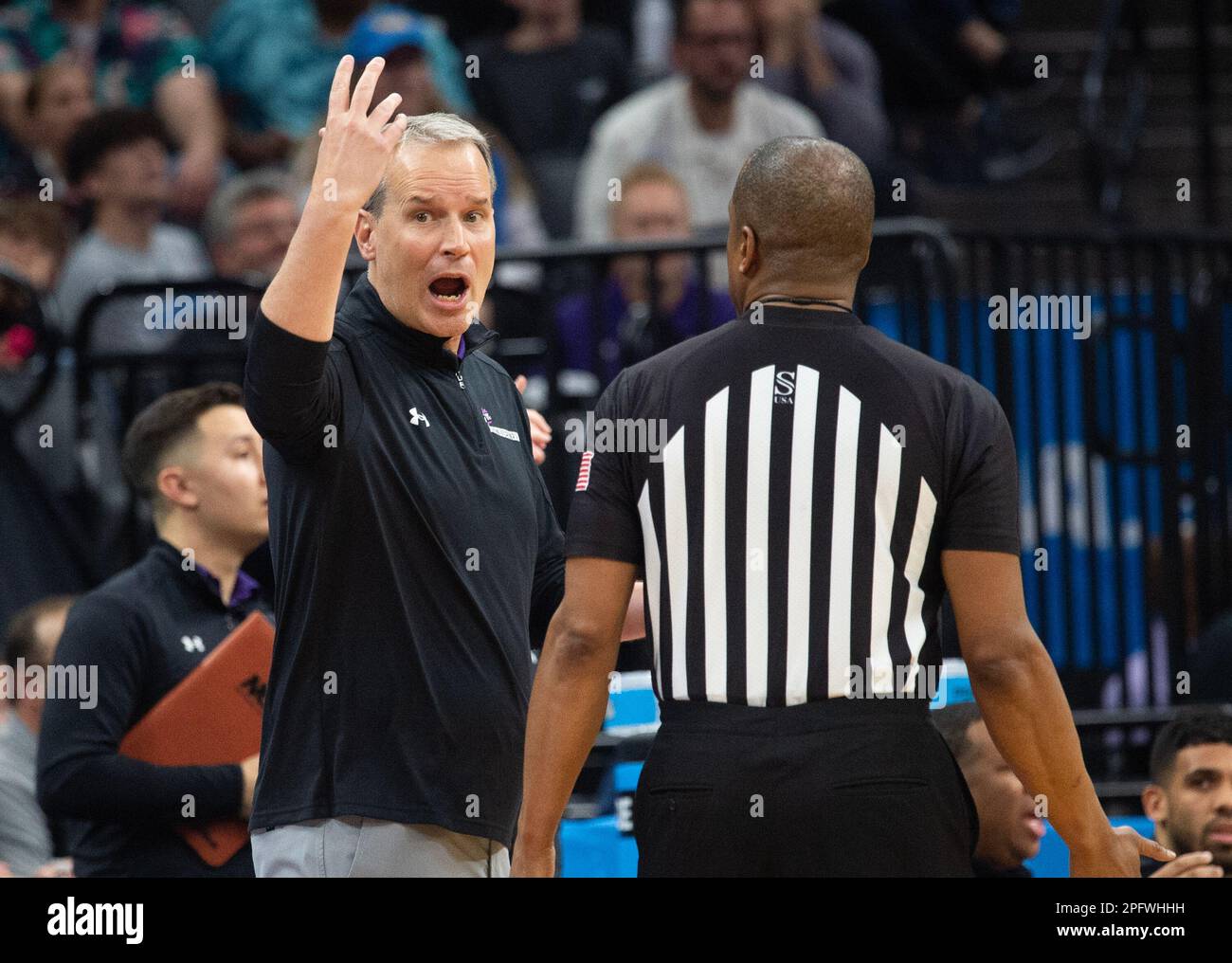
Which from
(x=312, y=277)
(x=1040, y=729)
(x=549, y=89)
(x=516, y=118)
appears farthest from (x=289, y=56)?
(x=1040, y=729)

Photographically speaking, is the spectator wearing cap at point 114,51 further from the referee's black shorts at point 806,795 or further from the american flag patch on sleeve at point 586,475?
the referee's black shorts at point 806,795

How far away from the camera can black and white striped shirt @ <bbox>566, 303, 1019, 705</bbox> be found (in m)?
3.43

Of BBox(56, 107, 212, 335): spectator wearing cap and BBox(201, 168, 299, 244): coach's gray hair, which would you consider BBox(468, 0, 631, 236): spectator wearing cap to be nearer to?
BBox(201, 168, 299, 244): coach's gray hair

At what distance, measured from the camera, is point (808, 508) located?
3441 mm

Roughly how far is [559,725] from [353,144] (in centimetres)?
117

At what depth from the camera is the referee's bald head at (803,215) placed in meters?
3.54

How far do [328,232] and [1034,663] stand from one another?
1.53 meters

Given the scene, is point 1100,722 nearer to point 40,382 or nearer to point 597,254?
point 597,254

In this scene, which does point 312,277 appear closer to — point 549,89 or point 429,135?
point 429,135

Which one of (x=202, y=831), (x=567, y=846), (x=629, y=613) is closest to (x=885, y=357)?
(x=629, y=613)

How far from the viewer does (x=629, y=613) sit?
13.5ft

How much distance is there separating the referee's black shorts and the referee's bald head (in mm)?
833
